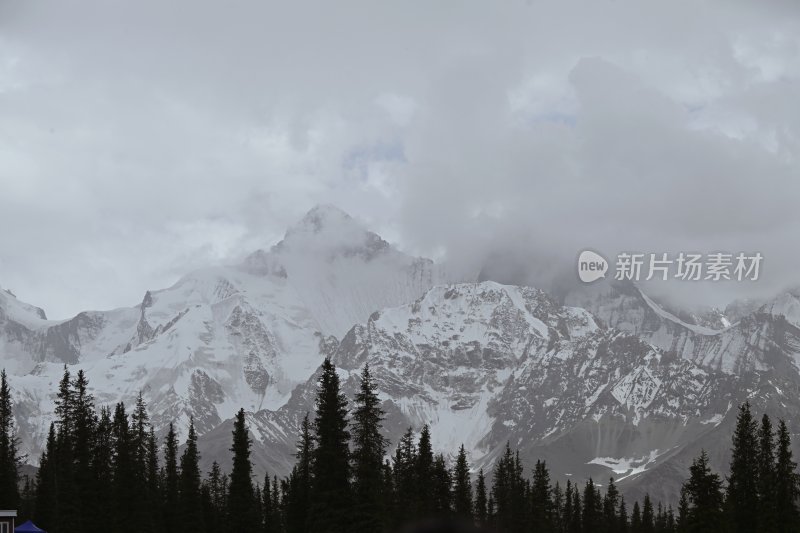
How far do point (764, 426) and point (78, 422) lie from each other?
193 feet

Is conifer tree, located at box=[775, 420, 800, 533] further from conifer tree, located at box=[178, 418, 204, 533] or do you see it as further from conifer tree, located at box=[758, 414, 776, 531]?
conifer tree, located at box=[178, 418, 204, 533]

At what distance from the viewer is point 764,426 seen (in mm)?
119812

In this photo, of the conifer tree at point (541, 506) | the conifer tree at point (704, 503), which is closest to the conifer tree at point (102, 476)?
the conifer tree at point (704, 503)

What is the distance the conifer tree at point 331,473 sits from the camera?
84125 millimetres

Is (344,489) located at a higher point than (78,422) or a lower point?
lower

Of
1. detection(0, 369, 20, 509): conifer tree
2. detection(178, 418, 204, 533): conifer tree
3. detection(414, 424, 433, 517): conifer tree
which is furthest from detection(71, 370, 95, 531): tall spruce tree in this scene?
detection(414, 424, 433, 517): conifer tree

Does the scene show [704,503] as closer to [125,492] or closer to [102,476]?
[125,492]

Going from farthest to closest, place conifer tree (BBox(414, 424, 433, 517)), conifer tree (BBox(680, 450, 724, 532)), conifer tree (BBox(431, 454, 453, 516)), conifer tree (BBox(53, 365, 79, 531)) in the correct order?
conifer tree (BBox(431, 454, 453, 516)) < conifer tree (BBox(414, 424, 433, 517)) < conifer tree (BBox(680, 450, 724, 532)) < conifer tree (BBox(53, 365, 79, 531))

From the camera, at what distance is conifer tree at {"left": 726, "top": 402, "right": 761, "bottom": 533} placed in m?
119

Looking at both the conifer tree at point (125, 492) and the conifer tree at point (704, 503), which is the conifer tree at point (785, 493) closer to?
the conifer tree at point (704, 503)

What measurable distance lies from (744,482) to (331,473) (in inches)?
2015

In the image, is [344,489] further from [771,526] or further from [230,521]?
[771,526]

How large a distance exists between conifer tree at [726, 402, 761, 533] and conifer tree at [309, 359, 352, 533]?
4694 cm

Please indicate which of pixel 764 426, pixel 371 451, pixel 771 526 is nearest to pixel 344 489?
pixel 371 451
